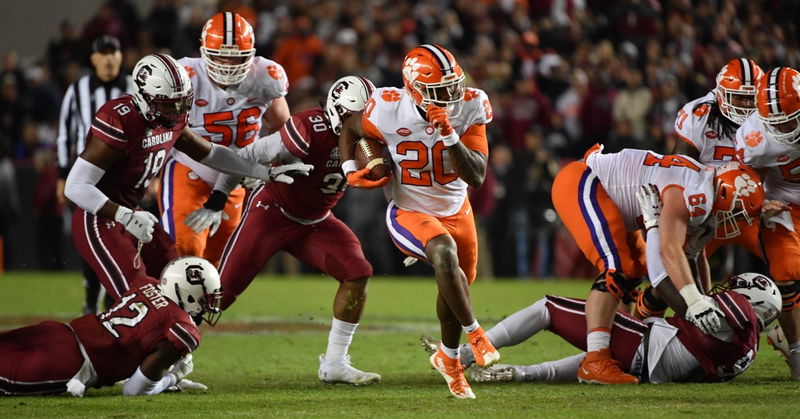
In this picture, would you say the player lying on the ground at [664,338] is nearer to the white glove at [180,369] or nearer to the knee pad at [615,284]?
the knee pad at [615,284]

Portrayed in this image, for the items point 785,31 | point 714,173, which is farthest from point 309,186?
point 785,31

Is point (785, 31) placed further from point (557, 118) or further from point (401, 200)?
point (401, 200)

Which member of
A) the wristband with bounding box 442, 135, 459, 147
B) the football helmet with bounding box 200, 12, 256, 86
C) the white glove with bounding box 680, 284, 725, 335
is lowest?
the white glove with bounding box 680, 284, 725, 335

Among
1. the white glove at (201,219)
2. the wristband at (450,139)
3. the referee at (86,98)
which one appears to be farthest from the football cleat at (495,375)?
the referee at (86,98)

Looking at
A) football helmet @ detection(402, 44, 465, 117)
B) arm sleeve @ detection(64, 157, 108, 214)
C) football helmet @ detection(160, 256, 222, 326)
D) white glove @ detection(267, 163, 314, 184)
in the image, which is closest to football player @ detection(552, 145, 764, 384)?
football helmet @ detection(402, 44, 465, 117)

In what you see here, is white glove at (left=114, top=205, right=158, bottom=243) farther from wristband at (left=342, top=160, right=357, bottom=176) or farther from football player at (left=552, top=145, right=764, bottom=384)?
football player at (left=552, top=145, right=764, bottom=384)

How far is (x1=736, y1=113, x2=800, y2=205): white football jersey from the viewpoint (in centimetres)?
593

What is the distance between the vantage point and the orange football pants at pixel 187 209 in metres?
6.53

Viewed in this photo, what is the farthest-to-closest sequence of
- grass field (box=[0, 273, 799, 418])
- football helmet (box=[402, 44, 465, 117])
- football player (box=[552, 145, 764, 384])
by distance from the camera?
football player (box=[552, 145, 764, 384])
football helmet (box=[402, 44, 465, 117])
grass field (box=[0, 273, 799, 418])

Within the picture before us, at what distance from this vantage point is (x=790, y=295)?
19.1ft

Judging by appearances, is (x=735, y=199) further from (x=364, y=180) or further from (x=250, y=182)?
(x=250, y=182)

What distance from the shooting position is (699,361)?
5457 mm

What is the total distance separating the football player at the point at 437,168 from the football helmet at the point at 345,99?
0.12 meters

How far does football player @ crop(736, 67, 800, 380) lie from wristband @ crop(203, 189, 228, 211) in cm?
286
